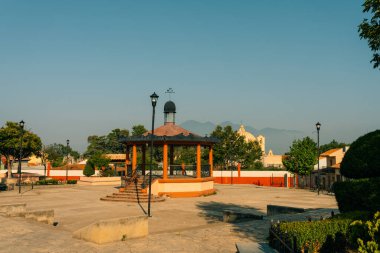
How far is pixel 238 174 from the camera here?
53750 millimetres

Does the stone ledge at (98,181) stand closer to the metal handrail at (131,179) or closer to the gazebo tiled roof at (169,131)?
the gazebo tiled roof at (169,131)

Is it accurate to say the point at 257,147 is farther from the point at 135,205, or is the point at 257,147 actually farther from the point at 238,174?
the point at 135,205

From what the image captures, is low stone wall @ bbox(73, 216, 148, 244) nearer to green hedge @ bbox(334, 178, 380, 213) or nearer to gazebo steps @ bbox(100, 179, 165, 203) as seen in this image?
green hedge @ bbox(334, 178, 380, 213)

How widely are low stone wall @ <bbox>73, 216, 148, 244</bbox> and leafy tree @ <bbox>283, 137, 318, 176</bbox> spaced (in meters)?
33.1

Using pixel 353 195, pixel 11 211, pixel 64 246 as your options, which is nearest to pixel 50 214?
pixel 11 211

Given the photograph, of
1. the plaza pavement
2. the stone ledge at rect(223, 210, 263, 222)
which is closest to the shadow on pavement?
the plaza pavement

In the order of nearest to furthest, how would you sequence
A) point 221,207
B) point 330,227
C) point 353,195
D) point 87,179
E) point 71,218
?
point 330,227
point 353,195
point 71,218
point 221,207
point 87,179

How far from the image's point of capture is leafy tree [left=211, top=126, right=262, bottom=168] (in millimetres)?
69375

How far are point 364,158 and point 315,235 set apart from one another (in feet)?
14.3

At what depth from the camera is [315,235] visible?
32.8 feet

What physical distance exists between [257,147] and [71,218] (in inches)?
2307

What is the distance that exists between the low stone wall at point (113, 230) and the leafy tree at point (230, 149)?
55452mm

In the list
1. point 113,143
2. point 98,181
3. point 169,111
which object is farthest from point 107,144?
point 169,111

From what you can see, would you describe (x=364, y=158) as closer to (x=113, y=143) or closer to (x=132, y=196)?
(x=132, y=196)
